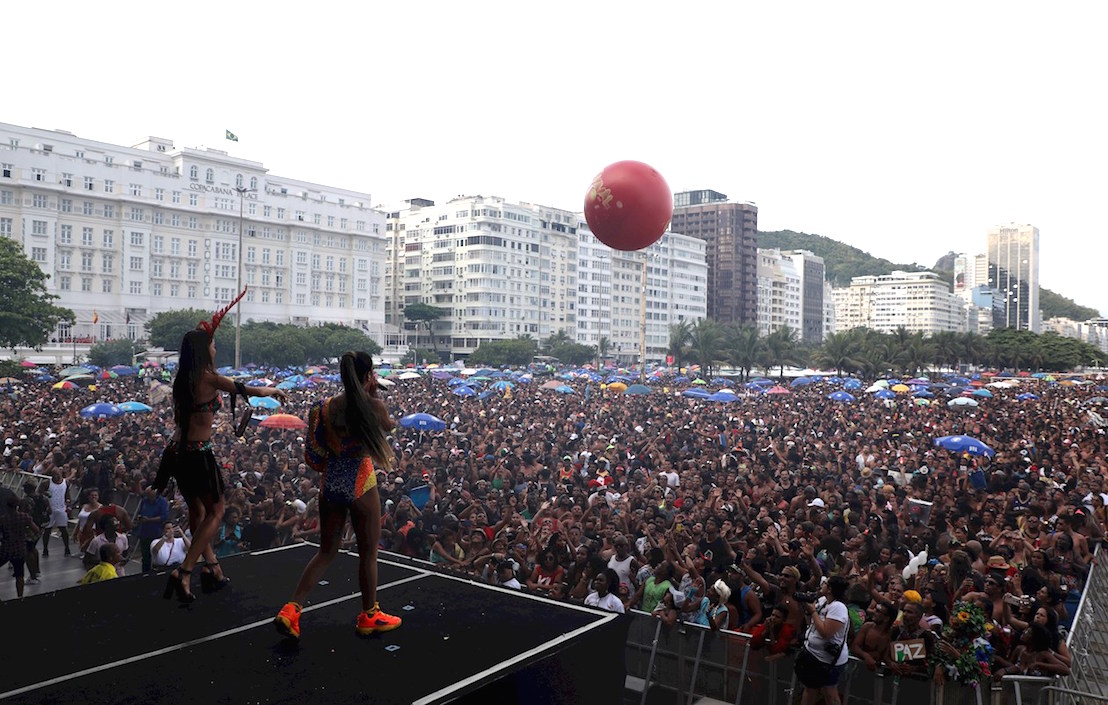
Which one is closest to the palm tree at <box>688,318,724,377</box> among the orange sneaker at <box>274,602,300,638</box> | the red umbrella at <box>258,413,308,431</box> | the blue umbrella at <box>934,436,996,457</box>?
the blue umbrella at <box>934,436,996,457</box>

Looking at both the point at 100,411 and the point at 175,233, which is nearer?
the point at 100,411

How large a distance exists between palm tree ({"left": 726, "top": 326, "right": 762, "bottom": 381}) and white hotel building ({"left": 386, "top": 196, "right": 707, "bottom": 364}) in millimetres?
27811

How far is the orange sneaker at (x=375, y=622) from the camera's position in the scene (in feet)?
11.8

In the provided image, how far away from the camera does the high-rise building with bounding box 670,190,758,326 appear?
420ft

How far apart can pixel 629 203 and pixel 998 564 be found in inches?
186

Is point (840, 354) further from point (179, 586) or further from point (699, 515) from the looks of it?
point (179, 586)

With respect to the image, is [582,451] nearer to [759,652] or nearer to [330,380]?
[759,652]

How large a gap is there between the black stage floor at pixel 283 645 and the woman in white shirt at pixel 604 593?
2447mm

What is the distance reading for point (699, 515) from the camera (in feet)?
30.7

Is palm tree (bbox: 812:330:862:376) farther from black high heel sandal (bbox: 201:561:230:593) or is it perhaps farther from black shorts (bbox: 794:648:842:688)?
black high heel sandal (bbox: 201:561:230:593)

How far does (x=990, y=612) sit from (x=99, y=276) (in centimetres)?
7555

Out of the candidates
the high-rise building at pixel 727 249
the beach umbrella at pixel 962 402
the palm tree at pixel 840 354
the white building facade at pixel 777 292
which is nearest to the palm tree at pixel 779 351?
the palm tree at pixel 840 354

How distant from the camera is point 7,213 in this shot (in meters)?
63.1

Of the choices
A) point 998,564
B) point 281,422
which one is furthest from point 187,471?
point 281,422
